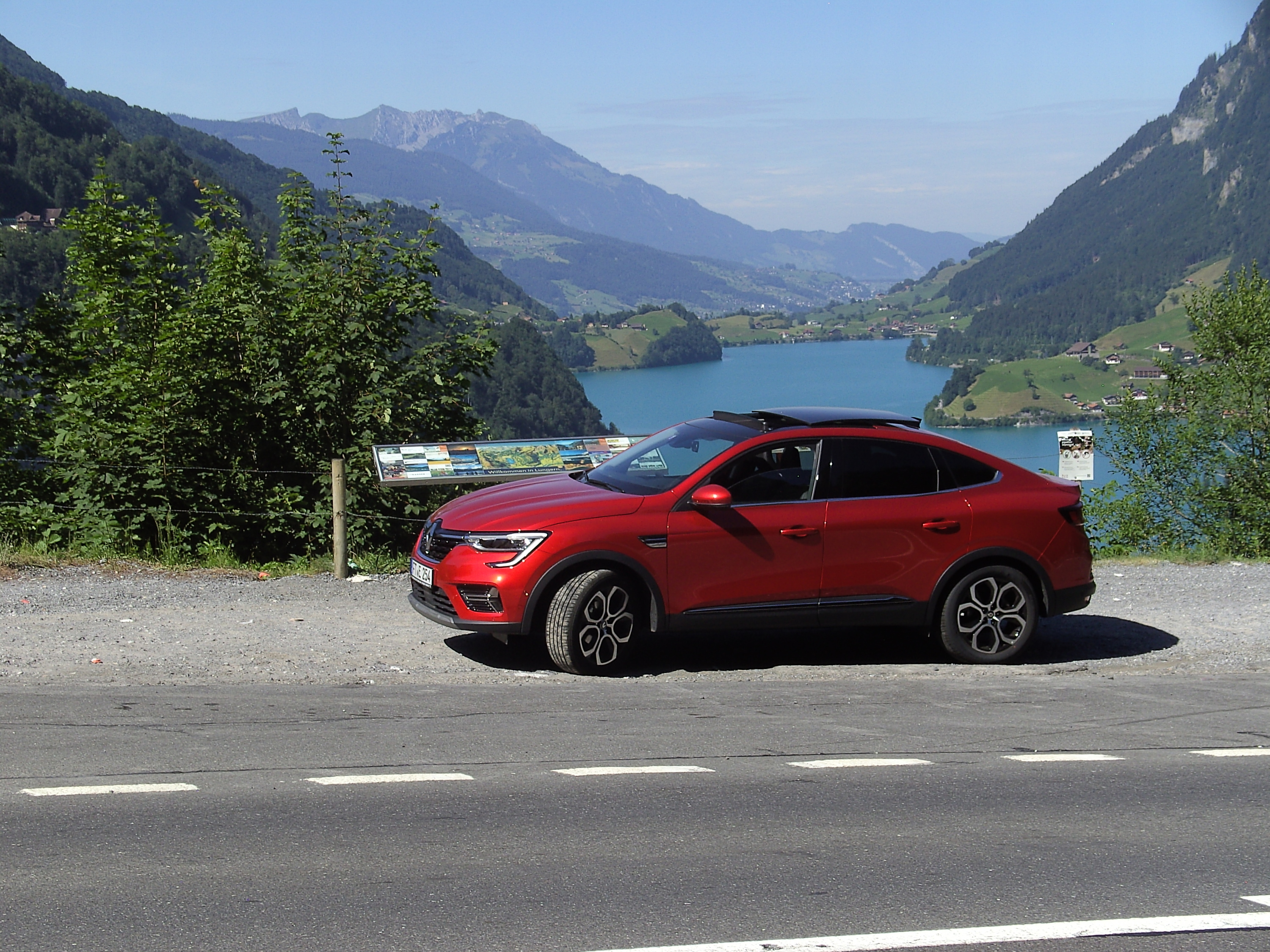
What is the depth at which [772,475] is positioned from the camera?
8.03 m

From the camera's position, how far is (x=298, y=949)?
3.49 meters

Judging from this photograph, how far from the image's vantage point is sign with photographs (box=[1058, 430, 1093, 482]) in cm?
1284

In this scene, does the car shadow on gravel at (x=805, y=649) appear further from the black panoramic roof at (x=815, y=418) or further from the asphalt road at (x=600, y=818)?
the black panoramic roof at (x=815, y=418)

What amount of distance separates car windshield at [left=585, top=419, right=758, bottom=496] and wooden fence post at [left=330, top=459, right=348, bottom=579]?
10.5ft

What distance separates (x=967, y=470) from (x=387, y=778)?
4.94 metres

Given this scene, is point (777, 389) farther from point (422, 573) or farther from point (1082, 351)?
point (422, 573)

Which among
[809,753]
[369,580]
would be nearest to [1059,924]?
[809,753]

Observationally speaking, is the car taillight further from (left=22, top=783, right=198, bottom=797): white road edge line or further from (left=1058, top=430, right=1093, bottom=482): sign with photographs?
(left=22, top=783, right=198, bottom=797): white road edge line

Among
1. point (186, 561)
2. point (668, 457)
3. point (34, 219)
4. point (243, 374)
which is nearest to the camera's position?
point (668, 457)

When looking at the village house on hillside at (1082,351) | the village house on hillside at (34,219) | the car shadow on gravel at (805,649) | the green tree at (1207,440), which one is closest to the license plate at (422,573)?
the car shadow on gravel at (805,649)

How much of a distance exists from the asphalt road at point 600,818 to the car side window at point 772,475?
54.9 inches

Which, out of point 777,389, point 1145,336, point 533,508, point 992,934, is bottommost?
point 992,934

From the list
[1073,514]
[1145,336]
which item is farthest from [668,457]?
[1145,336]

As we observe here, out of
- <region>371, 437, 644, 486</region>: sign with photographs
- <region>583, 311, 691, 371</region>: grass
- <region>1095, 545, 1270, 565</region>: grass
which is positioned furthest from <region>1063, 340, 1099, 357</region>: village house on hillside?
<region>371, 437, 644, 486</region>: sign with photographs
